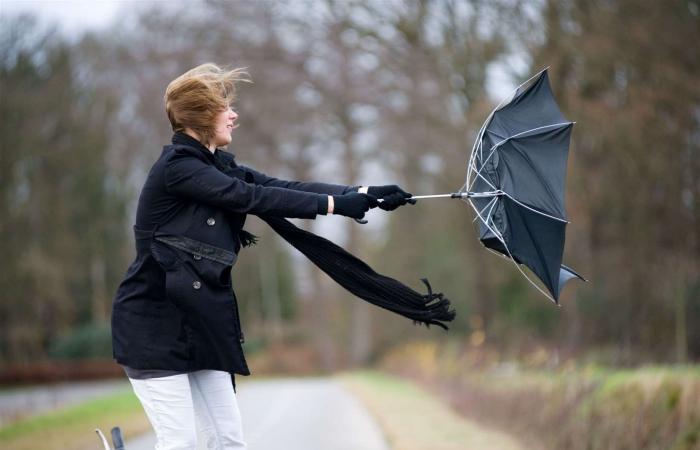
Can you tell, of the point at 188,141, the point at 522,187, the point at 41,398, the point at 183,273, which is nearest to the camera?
the point at 183,273

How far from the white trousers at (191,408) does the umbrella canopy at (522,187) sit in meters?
1.60

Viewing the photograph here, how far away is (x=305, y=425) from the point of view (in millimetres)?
12203

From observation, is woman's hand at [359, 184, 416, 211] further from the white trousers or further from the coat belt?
the white trousers

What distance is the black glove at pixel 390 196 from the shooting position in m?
4.54

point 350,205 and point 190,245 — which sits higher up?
point 350,205

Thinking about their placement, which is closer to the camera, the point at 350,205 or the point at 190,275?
the point at 190,275

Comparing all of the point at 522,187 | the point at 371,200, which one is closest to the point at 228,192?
the point at 371,200

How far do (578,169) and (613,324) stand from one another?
343 cm

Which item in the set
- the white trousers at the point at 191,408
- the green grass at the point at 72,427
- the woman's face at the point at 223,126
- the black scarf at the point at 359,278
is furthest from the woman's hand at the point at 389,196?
the green grass at the point at 72,427

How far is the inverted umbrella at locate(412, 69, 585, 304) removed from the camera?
4.99 m

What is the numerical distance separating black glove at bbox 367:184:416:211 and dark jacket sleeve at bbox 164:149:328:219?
28 centimetres

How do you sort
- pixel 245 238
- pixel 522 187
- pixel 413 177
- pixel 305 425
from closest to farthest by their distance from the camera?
pixel 245 238 → pixel 522 187 → pixel 305 425 → pixel 413 177

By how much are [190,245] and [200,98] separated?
0.68 metres

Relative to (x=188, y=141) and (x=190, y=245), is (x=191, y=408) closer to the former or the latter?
(x=190, y=245)
